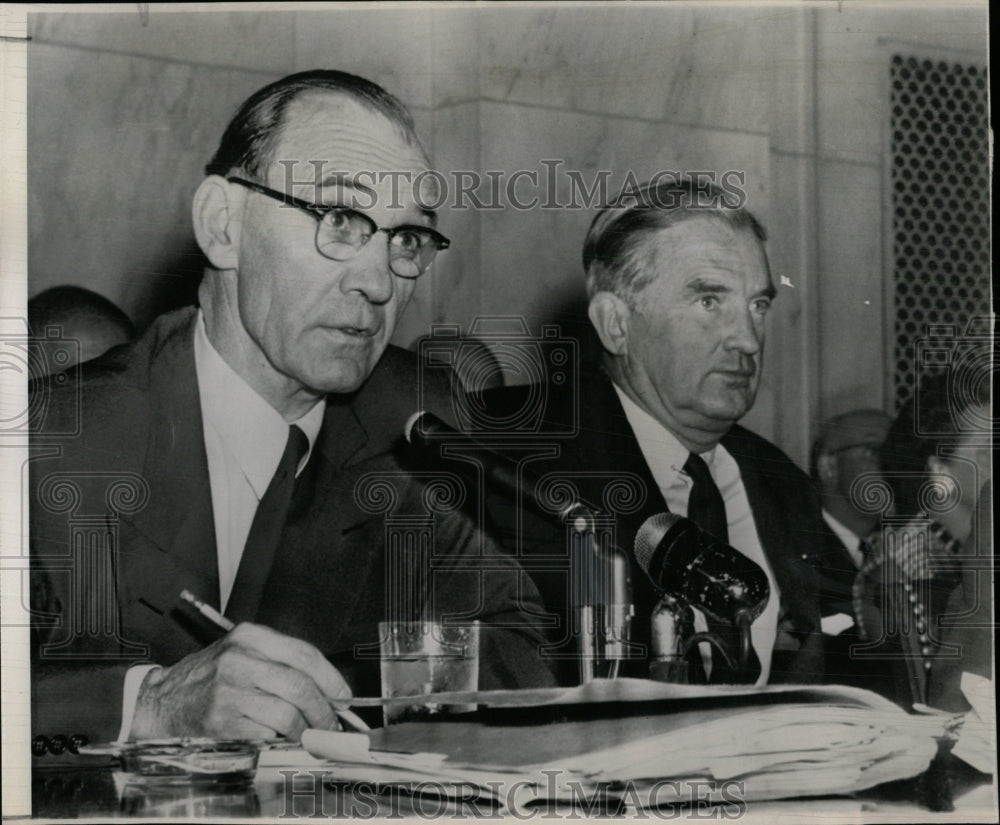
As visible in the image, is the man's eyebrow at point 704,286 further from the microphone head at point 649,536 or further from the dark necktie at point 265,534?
the dark necktie at point 265,534

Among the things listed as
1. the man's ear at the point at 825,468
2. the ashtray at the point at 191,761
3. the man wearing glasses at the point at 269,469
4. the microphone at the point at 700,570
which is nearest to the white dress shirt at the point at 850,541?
the man's ear at the point at 825,468

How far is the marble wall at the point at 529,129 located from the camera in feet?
13.4

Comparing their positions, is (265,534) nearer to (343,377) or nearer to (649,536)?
(343,377)

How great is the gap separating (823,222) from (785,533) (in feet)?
3.29

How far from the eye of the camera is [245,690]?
4.00 metres

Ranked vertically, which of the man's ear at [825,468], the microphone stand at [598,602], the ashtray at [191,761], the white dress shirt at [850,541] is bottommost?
the ashtray at [191,761]

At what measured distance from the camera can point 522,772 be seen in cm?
405

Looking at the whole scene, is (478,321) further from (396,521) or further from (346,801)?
(346,801)

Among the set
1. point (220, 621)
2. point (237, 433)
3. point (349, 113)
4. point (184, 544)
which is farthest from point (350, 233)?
point (220, 621)

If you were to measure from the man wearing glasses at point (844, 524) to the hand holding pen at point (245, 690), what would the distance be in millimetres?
1549

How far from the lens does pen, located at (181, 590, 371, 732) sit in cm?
402

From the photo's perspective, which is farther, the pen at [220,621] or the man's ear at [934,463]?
the man's ear at [934,463]

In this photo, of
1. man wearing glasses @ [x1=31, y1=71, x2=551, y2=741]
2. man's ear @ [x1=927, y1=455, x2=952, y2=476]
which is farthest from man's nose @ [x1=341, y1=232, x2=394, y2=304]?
man's ear @ [x1=927, y1=455, x2=952, y2=476]

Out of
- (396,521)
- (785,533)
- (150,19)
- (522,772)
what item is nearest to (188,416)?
(396,521)
